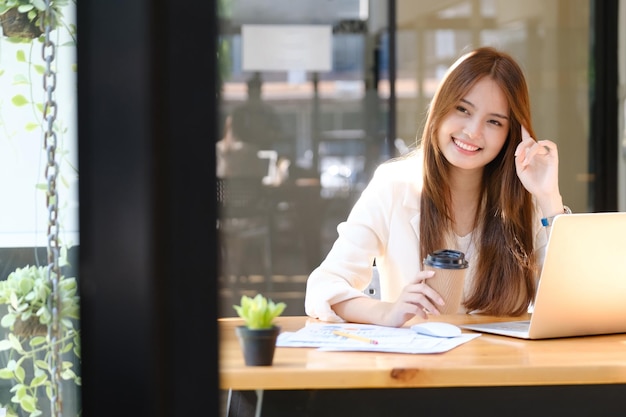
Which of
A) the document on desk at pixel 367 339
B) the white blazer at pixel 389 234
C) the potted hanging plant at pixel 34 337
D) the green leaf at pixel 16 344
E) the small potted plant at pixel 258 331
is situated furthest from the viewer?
the white blazer at pixel 389 234

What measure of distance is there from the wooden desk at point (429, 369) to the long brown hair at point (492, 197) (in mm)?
646

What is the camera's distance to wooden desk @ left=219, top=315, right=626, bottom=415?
151cm

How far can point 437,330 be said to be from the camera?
6.00 feet

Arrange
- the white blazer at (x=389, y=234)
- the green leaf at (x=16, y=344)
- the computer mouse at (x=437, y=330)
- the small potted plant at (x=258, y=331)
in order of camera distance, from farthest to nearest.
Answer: the white blazer at (x=389, y=234) → the computer mouse at (x=437, y=330) → the small potted plant at (x=258, y=331) → the green leaf at (x=16, y=344)

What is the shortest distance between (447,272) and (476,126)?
627mm

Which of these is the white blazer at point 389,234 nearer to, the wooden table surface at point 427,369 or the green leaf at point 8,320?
the wooden table surface at point 427,369

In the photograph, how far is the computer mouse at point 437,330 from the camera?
71.7 inches

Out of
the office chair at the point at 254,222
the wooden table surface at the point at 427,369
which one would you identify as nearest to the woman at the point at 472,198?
the wooden table surface at the point at 427,369

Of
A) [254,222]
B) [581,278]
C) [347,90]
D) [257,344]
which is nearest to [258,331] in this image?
[257,344]

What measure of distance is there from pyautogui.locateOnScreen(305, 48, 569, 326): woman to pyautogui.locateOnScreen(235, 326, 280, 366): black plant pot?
0.79m

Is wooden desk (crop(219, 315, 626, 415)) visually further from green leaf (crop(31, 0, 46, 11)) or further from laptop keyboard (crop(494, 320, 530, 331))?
green leaf (crop(31, 0, 46, 11))

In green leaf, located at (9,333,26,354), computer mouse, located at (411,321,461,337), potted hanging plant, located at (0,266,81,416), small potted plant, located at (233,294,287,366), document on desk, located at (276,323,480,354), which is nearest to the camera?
potted hanging plant, located at (0,266,81,416)

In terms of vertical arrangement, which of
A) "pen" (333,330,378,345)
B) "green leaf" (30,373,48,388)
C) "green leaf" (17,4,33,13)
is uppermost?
"green leaf" (17,4,33,13)

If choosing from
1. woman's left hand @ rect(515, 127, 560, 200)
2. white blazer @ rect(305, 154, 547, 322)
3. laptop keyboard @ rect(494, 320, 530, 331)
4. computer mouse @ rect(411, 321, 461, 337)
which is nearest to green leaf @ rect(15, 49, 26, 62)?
computer mouse @ rect(411, 321, 461, 337)
